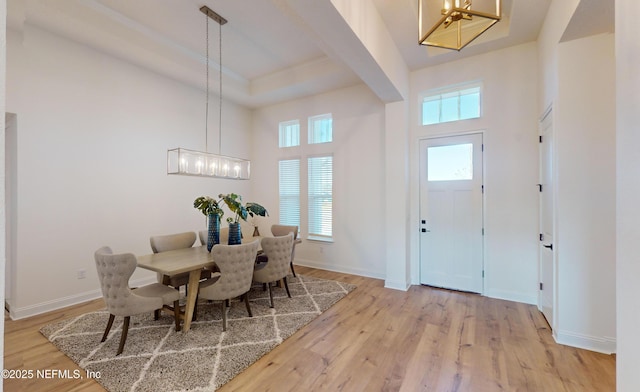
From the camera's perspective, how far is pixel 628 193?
1.38 meters

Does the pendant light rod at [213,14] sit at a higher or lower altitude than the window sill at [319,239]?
higher

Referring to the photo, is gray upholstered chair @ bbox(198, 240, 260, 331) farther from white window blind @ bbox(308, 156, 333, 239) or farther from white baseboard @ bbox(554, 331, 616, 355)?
white baseboard @ bbox(554, 331, 616, 355)

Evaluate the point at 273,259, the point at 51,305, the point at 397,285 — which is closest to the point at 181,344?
the point at 273,259

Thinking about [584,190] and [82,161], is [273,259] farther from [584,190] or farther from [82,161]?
[584,190]

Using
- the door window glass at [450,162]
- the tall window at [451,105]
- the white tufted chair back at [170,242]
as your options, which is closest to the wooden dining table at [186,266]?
the white tufted chair back at [170,242]

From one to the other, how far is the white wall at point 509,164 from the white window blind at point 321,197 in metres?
2.33

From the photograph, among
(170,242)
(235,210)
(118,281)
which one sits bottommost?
(118,281)

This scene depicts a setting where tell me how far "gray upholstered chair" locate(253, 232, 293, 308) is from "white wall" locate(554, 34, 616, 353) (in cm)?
289

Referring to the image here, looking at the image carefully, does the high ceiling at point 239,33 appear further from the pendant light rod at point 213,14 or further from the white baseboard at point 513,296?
the white baseboard at point 513,296

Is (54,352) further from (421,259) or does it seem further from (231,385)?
(421,259)

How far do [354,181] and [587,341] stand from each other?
11.3 ft

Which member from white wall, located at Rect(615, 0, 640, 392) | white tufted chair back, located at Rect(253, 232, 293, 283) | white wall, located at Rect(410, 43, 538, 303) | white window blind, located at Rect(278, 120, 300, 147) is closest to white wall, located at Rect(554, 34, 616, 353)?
white wall, located at Rect(410, 43, 538, 303)

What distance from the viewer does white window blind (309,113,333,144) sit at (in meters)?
5.24

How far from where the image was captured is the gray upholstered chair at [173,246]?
10.8 ft
